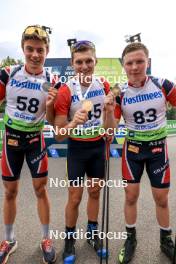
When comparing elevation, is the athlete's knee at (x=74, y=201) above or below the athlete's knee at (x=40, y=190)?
below

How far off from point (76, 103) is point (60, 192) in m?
2.91

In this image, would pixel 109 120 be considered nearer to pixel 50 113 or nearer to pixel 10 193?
pixel 50 113

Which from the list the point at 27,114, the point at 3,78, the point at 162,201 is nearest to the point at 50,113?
the point at 27,114

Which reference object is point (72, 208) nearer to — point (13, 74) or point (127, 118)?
point (127, 118)

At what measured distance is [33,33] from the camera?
2.73 meters

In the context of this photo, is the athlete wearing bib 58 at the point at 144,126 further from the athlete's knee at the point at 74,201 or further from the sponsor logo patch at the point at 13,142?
the sponsor logo patch at the point at 13,142

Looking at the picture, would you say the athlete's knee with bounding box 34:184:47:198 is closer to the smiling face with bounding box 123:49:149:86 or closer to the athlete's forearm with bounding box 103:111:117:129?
the athlete's forearm with bounding box 103:111:117:129

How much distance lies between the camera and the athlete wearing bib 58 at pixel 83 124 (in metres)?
2.68

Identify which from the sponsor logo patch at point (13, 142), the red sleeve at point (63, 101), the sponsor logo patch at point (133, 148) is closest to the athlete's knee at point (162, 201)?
the sponsor logo patch at point (133, 148)

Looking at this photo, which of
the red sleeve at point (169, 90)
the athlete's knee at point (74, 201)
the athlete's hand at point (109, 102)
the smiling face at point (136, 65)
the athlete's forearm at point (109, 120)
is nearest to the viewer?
the athlete's hand at point (109, 102)

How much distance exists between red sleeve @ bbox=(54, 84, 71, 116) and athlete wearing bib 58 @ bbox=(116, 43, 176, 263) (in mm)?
522

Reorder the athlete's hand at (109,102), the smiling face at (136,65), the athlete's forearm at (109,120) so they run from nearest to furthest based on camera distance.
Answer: the athlete's hand at (109,102)
the athlete's forearm at (109,120)
the smiling face at (136,65)

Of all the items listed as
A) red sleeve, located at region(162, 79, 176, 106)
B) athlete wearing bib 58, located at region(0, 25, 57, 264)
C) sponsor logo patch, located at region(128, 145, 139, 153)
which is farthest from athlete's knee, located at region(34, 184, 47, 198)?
red sleeve, located at region(162, 79, 176, 106)

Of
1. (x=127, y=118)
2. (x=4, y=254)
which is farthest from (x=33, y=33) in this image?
(x=4, y=254)
